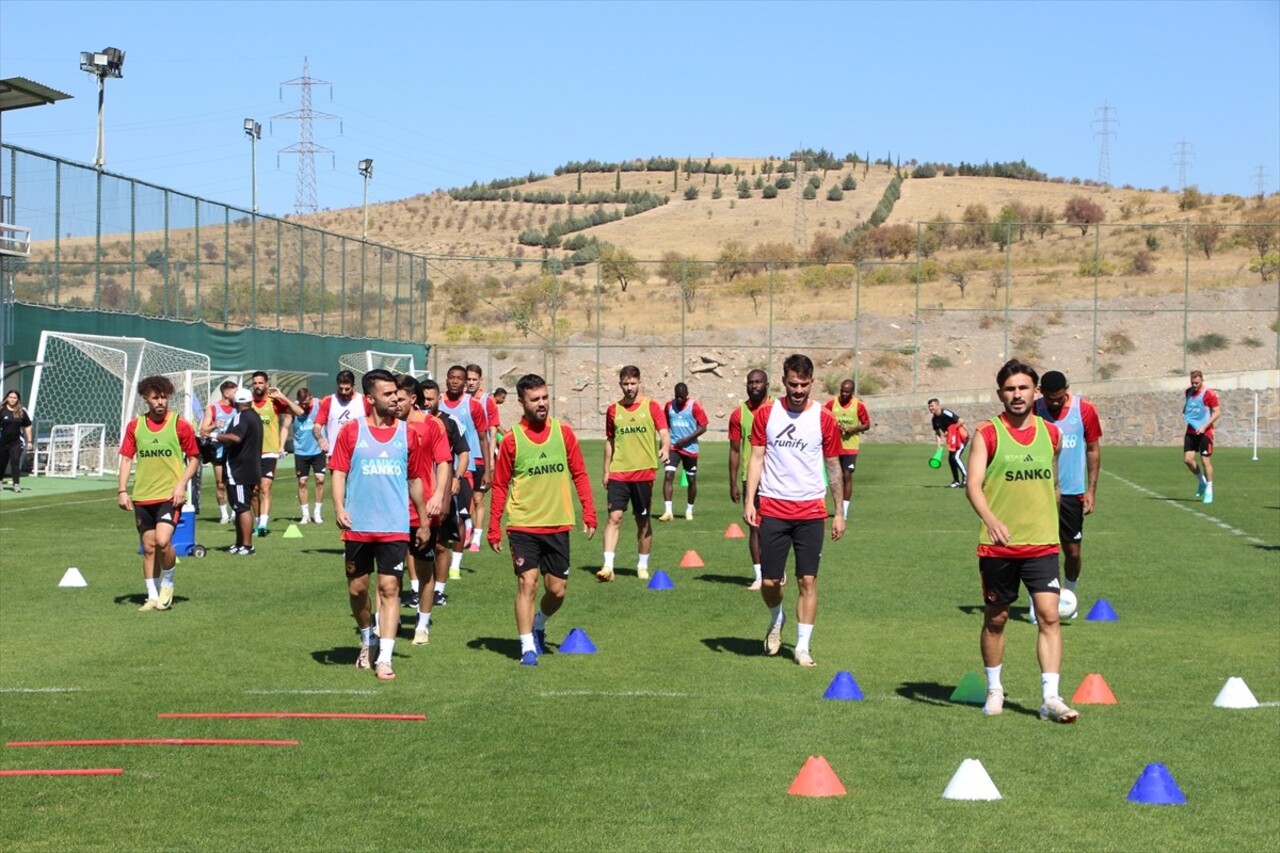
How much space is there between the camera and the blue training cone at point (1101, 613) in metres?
13.8

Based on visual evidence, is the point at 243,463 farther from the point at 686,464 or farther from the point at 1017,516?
the point at 1017,516

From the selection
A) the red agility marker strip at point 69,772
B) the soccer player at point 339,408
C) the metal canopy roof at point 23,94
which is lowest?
the red agility marker strip at point 69,772

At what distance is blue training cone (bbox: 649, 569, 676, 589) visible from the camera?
15.9 meters

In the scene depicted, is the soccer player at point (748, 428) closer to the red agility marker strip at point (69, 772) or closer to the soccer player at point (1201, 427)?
the red agility marker strip at point (69, 772)

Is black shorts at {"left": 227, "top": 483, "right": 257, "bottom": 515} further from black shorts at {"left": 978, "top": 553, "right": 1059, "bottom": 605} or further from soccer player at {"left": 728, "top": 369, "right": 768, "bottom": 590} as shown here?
black shorts at {"left": 978, "top": 553, "right": 1059, "bottom": 605}

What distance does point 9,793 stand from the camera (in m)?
7.82

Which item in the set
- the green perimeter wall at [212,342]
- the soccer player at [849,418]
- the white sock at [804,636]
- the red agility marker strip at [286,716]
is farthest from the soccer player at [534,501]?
the green perimeter wall at [212,342]

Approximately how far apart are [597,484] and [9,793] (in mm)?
25116

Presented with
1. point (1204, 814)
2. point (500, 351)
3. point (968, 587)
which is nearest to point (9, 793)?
point (1204, 814)

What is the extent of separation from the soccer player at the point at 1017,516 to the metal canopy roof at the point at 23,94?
27.9m

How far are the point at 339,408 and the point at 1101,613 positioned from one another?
9.67m

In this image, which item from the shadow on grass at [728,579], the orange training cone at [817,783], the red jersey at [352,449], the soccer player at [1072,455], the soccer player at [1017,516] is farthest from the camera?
the shadow on grass at [728,579]

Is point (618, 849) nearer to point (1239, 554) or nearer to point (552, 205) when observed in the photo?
point (1239, 554)

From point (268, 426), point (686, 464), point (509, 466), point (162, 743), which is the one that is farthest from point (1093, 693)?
point (268, 426)
